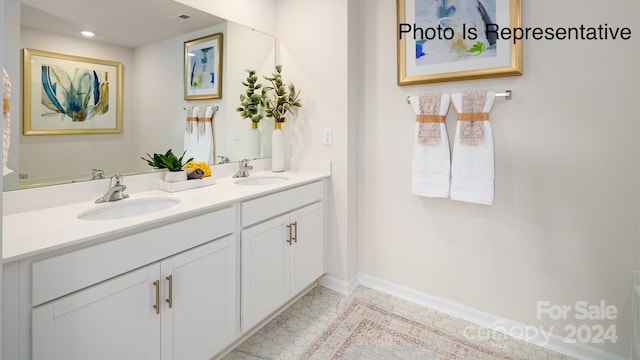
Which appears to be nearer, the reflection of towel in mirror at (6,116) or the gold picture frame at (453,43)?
the reflection of towel in mirror at (6,116)

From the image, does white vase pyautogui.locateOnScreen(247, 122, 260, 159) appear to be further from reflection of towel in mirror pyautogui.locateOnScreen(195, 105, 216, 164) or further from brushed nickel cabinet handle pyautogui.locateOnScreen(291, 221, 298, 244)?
brushed nickel cabinet handle pyautogui.locateOnScreen(291, 221, 298, 244)

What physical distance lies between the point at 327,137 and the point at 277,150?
0.38 m

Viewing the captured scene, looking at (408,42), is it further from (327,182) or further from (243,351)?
(243,351)

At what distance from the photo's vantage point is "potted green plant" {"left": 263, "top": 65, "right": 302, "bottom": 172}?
2396mm

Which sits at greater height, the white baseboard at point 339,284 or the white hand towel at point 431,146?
the white hand towel at point 431,146

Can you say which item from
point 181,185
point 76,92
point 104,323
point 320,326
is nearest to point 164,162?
point 181,185

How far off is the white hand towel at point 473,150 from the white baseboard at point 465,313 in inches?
28.7

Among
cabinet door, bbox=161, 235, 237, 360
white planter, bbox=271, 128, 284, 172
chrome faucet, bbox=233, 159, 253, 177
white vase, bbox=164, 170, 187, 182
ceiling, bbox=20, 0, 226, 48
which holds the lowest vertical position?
cabinet door, bbox=161, 235, 237, 360

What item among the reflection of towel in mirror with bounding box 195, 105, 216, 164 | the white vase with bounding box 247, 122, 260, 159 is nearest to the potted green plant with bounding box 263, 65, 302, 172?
the white vase with bounding box 247, 122, 260, 159

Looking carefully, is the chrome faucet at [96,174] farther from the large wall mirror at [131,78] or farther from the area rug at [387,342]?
the area rug at [387,342]

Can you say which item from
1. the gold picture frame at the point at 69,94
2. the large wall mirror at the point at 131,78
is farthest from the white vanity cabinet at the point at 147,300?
the gold picture frame at the point at 69,94

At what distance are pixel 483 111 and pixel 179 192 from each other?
1.74m

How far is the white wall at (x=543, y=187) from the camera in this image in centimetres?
158

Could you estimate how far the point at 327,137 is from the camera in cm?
235
